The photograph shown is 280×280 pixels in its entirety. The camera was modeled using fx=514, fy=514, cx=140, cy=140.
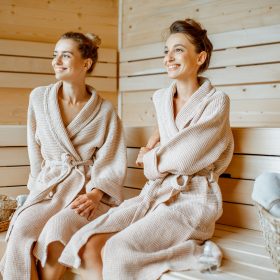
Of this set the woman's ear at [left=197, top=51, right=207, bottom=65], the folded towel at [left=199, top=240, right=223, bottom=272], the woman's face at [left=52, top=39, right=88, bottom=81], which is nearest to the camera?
the folded towel at [left=199, top=240, right=223, bottom=272]

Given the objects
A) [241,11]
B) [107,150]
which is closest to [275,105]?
[241,11]

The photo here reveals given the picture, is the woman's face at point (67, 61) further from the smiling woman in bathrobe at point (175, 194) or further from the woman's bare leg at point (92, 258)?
the woman's bare leg at point (92, 258)

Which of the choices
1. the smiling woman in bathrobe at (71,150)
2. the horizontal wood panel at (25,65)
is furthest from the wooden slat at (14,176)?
the horizontal wood panel at (25,65)

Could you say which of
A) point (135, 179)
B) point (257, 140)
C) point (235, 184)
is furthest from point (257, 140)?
point (135, 179)

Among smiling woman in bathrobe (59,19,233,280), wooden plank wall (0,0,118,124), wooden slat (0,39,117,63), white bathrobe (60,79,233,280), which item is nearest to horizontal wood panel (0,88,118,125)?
Answer: wooden plank wall (0,0,118,124)

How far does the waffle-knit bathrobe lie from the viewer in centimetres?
228

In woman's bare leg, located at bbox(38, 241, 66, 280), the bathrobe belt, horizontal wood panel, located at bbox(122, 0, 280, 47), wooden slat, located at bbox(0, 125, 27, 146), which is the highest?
horizontal wood panel, located at bbox(122, 0, 280, 47)

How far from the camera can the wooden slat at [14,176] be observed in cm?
287

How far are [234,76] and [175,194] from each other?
1.52 meters

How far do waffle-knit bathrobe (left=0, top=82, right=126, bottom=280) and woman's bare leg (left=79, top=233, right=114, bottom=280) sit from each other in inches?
8.8

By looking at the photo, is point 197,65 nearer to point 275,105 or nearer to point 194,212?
point 194,212

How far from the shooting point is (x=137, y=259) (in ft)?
5.96

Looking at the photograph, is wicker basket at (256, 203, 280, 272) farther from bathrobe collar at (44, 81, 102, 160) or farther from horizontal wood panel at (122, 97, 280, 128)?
horizontal wood panel at (122, 97, 280, 128)

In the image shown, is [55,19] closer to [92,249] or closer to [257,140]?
[257,140]
